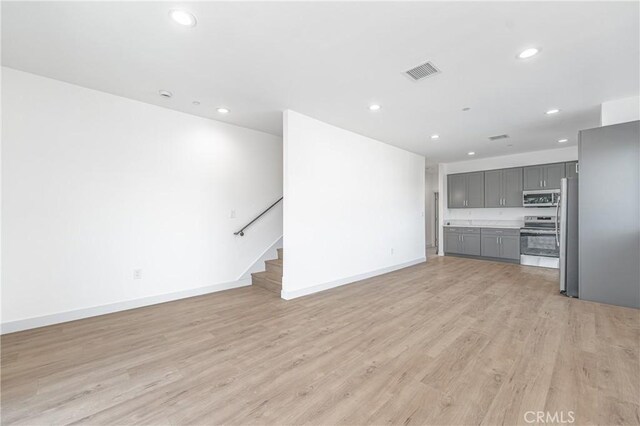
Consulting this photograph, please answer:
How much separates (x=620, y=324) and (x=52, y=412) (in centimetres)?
520

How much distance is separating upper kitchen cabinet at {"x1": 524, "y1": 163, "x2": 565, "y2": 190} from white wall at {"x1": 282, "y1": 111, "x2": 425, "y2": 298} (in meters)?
2.82

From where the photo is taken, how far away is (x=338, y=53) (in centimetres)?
246

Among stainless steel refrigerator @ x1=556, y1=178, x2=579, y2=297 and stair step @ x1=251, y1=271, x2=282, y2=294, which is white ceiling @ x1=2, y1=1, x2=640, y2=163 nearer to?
stainless steel refrigerator @ x1=556, y1=178, x2=579, y2=297

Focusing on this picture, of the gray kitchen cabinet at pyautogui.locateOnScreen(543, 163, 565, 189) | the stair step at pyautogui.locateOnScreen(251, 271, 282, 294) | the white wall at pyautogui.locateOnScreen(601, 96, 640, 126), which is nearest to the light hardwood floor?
the stair step at pyautogui.locateOnScreen(251, 271, 282, 294)

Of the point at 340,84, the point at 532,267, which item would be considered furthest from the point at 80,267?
the point at 532,267

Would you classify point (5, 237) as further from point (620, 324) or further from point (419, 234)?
point (419, 234)

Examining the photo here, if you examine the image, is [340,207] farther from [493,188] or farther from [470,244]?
[493,188]

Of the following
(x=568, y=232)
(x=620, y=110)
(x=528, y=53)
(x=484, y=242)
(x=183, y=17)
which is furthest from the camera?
(x=484, y=242)

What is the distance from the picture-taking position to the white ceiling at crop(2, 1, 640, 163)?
197cm

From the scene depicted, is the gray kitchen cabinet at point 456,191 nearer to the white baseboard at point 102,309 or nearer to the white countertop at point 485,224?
the white countertop at point 485,224

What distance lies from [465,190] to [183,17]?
7.69 m

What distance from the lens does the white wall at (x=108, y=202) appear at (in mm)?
2783

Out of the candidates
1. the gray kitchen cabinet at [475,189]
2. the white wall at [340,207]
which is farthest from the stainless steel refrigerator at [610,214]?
the gray kitchen cabinet at [475,189]

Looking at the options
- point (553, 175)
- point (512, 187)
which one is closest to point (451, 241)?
point (512, 187)
